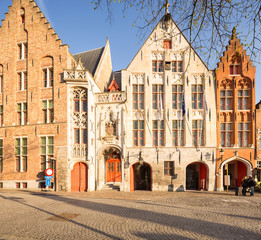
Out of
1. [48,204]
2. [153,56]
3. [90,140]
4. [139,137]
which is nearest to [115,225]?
[48,204]

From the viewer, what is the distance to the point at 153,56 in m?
Result: 19.8

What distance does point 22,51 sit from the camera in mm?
19531

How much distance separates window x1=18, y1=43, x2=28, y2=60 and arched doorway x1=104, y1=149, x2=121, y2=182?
11727mm

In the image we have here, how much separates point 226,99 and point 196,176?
7381 millimetres

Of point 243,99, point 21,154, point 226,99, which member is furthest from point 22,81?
point 243,99

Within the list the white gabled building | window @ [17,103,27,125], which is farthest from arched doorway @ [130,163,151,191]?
window @ [17,103,27,125]

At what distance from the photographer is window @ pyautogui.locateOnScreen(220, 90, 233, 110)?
19234 mm

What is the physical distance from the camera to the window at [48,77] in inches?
731

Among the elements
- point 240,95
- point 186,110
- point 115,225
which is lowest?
point 115,225

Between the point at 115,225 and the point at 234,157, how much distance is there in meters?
14.3

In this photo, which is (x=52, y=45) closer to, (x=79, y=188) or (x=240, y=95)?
(x=79, y=188)

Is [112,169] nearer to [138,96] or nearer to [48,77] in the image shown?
[138,96]

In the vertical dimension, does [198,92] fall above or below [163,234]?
above

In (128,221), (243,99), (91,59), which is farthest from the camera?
(91,59)
